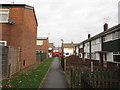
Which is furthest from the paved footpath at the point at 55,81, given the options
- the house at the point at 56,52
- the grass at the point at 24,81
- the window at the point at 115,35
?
the house at the point at 56,52

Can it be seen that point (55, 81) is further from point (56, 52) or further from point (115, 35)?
point (56, 52)

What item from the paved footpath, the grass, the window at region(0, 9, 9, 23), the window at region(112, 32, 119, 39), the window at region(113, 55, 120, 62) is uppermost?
the window at region(0, 9, 9, 23)

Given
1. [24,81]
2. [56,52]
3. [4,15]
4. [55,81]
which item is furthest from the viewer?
[56,52]

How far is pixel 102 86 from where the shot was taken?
180 inches

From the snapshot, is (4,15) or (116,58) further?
(116,58)

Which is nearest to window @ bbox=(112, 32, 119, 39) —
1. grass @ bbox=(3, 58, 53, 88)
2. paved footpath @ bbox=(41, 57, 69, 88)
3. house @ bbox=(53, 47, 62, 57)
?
paved footpath @ bbox=(41, 57, 69, 88)

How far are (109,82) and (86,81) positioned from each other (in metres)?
1.12

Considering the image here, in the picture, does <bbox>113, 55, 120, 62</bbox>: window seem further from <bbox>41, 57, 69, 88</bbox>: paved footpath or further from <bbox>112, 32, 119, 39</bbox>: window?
<bbox>41, 57, 69, 88</bbox>: paved footpath

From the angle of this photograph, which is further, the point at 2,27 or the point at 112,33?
the point at 112,33

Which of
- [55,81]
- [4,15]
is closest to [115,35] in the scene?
[55,81]

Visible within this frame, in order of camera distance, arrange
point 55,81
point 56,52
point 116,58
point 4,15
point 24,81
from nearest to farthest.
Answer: point 24,81 < point 55,81 < point 4,15 < point 116,58 < point 56,52

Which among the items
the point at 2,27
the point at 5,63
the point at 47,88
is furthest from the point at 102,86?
the point at 2,27

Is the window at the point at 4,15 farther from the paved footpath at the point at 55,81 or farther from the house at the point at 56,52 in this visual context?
the house at the point at 56,52

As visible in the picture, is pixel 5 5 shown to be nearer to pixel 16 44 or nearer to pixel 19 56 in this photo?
pixel 16 44
